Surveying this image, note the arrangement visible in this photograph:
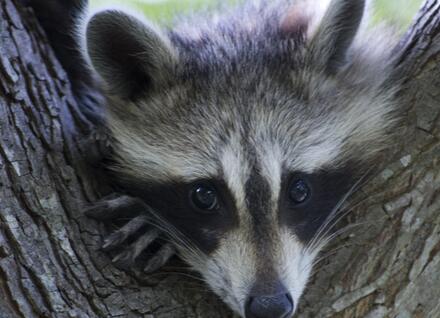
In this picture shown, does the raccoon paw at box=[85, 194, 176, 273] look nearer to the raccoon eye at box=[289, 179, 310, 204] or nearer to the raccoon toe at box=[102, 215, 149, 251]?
the raccoon toe at box=[102, 215, 149, 251]

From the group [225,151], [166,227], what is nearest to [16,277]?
[166,227]

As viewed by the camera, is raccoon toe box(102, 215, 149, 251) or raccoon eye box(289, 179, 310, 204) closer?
raccoon toe box(102, 215, 149, 251)

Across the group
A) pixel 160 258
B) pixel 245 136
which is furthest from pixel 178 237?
pixel 245 136

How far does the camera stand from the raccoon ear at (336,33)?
2.82m

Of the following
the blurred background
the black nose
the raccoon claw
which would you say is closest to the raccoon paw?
the raccoon claw

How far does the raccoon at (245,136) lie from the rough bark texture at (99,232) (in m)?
0.11

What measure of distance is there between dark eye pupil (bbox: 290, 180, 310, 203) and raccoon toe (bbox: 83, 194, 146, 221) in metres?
0.65

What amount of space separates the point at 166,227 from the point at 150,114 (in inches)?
20.5

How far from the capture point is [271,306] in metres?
2.48

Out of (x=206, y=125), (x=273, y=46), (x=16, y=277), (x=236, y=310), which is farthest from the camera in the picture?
(x=273, y=46)

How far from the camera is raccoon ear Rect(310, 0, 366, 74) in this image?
9.27ft

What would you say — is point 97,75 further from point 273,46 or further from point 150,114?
point 273,46

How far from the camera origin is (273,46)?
304 cm

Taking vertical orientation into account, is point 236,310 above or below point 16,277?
below
